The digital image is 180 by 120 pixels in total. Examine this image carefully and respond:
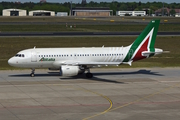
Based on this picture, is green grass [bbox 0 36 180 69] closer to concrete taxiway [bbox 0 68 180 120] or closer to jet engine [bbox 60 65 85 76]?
concrete taxiway [bbox 0 68 180 120]

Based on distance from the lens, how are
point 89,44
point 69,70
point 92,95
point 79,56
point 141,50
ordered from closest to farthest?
point 92,95 → point 69,70 → point 79,56 → point 141,50 → point 89,44

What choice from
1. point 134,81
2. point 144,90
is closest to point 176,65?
point 134,81

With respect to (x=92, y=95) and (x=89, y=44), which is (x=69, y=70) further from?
(x=89, y=44)

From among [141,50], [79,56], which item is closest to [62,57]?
[79,56]

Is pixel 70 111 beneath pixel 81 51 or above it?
beneath

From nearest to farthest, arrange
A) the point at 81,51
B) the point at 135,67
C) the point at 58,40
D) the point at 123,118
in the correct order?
the point at 123,118 → the point at 81,51 → the point at 135,67 → the point at 58,40

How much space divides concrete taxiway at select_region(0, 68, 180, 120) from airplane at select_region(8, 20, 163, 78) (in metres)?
1.65

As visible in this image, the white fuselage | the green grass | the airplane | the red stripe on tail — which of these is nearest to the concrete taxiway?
the airplane

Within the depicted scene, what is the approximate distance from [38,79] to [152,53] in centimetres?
1541

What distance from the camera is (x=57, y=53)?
48812mm

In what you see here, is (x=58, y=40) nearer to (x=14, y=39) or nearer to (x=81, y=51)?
(x=14, y=39)

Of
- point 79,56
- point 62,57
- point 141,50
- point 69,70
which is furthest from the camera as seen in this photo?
point 141,50

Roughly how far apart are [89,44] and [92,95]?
1699 inches

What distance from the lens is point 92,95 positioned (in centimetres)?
3928
